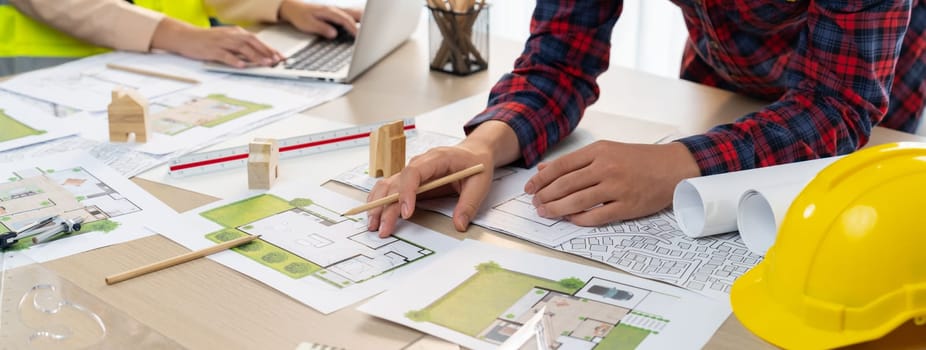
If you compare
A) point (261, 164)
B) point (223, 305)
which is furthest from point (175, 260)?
point (261, 164)

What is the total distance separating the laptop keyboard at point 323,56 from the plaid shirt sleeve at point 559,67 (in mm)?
391

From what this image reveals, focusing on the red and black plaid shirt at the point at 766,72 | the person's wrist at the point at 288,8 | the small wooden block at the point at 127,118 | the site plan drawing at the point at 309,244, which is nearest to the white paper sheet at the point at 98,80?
the small wooden block at the point at 127,118

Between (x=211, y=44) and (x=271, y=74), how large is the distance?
0.46 ft

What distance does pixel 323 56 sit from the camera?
1.55 m

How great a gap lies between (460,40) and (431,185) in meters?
0.56

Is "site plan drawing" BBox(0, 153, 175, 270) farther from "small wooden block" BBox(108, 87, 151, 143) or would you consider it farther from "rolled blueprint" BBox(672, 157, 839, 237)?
"rolled blueprint" BBox(672, 157, 839, 237)

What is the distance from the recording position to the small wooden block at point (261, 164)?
1016 mm

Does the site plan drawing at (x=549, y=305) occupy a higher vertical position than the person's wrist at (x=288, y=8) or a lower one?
lower

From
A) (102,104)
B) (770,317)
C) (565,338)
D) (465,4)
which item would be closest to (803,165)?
(770,317)

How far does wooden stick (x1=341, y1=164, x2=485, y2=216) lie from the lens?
0.89 metres

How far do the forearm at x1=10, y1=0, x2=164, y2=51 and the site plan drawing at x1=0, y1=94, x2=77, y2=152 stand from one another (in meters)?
0.27

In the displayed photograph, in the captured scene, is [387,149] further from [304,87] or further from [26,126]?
[26,126]

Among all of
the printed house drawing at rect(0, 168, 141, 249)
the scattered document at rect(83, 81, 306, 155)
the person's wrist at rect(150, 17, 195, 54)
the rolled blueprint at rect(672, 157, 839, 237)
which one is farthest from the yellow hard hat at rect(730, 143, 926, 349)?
the person's wrist at rect(150, 17, 195, 54)

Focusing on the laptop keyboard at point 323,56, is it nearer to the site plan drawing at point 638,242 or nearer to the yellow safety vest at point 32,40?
the yellow safety vest at point 32,40
